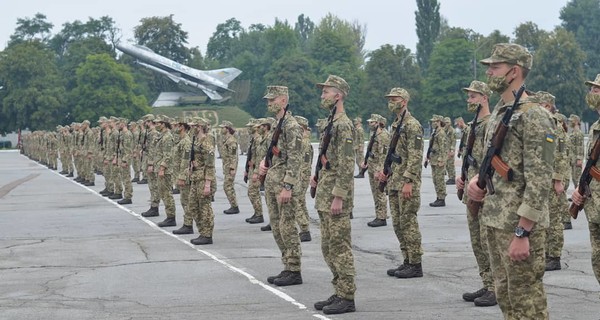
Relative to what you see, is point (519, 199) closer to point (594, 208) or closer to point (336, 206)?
point (594, 208)

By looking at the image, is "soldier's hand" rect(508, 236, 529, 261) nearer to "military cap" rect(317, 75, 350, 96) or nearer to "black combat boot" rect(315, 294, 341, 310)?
"black combat boot" rect(315, 294, 341, 310)

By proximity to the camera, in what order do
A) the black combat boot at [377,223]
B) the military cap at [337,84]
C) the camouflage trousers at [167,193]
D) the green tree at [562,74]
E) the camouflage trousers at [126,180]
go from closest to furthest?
1. the military cap at [337,84]
2. the black combat boot at [377,223]
3. the camouflage trousers at [167,193]
4. the camouflage trousers at [126,180]
5. the green tree at [562,74]

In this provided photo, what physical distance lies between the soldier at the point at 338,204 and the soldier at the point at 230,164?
1152 cm

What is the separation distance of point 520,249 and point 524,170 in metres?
0.51

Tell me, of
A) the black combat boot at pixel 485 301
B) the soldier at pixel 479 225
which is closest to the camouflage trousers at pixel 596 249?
the soldier at pixel 479 225

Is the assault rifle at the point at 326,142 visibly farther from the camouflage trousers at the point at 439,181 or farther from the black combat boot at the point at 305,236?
the camouflage trousers at the point at 439,181

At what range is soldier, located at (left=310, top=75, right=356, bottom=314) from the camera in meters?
9.45

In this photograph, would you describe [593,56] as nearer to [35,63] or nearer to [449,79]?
[449,79]

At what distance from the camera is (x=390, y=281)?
11305 mm

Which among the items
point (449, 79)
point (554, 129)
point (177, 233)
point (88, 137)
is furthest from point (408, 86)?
point (554, 129)

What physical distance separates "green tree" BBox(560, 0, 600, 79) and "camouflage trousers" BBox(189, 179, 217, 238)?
10931 centimetres

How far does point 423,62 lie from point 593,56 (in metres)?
21.7

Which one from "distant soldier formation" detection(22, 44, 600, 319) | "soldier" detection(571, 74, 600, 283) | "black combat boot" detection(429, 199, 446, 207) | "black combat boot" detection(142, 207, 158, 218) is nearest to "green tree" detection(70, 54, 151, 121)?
"distant soldier formation" detection(22, 44, 600, 319)

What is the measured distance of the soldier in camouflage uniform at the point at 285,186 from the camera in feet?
35.6
